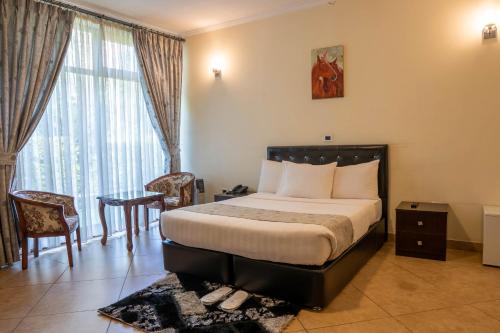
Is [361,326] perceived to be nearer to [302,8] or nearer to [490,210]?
[490,210]

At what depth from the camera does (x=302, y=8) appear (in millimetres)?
4406

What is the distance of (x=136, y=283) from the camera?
3.00 m

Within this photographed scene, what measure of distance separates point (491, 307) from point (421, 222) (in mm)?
1082

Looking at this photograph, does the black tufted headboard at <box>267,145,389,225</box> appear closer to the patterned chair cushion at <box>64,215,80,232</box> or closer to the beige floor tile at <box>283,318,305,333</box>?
the beige floor tile at <box>283,318,305,333</box>

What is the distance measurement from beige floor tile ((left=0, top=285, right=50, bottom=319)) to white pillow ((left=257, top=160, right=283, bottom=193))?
8.46ft

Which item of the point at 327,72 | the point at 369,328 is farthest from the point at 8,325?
the point at 327,72

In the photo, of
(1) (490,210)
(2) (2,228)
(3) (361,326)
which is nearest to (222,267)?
(3) (361,326)

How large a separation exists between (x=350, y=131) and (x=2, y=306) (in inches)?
151

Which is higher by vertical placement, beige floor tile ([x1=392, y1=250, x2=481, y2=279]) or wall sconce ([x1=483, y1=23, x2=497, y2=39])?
wall sconce ([x1=483, y1=23, x2=497, y2=39])

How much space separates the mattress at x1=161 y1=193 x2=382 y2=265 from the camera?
2.41 meters

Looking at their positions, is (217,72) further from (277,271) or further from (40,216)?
(277,271)

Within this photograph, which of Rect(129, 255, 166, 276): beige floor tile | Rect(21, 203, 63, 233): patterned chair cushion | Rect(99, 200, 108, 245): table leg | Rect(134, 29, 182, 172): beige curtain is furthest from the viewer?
Rect(134, 29, 182, 172): beige curtain

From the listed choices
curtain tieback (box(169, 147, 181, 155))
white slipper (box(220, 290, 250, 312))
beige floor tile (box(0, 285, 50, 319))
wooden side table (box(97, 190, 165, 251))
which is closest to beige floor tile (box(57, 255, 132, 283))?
beige floor tile (box(0, 285, 50, 319))

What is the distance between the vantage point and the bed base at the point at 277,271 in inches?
94.7
